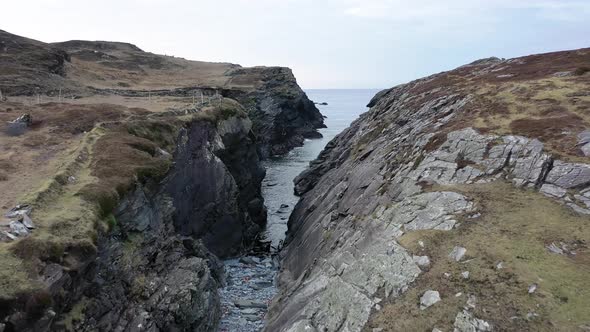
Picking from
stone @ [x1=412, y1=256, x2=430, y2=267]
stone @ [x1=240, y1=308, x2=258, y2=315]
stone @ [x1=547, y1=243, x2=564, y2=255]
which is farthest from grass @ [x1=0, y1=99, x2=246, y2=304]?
stone @ [x1=547, y1=243, x2=564, y2=255]

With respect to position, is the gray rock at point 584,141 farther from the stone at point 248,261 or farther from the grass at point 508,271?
the stone at point 248,261

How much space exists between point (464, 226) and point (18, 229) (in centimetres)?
2715

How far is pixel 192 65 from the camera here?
157750mm

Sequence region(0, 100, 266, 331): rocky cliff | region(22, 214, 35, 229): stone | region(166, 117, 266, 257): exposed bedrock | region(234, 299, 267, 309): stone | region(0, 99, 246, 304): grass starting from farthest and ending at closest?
region(166, 117, 266, 257): exposed bedrock
region(234, 299, 267, 309): stone
region(22, 214, 35, 229): stone
region(0, 100, 266, 331): rocky cliff
region(0, 99, 246, 304): grass

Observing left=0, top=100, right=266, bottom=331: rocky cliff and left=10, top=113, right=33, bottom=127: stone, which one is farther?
left=10, top=113, right=33, bottom=127: stone

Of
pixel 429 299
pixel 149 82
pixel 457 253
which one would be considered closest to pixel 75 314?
pixel 429 299

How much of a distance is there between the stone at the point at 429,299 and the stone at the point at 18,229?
22.3m

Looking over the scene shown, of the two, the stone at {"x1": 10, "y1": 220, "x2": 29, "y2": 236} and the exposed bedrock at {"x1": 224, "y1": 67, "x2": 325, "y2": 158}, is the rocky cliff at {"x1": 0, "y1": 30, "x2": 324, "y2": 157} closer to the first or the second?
the exposed bedrock at {"x1": 224, "y1": 67, "x2": 325, "y2": 158}

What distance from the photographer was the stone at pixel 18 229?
75.1 ft

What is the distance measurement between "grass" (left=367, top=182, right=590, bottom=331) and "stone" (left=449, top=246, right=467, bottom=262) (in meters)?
0.31

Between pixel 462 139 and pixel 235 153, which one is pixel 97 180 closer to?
pixel 462 139

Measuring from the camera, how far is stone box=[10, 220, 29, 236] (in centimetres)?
2289

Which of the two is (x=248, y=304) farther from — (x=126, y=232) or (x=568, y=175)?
(x=568, y=175)

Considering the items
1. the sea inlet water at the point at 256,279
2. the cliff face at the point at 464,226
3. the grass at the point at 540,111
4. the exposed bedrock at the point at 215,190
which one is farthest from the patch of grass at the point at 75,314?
the grass at the point at 540,111
